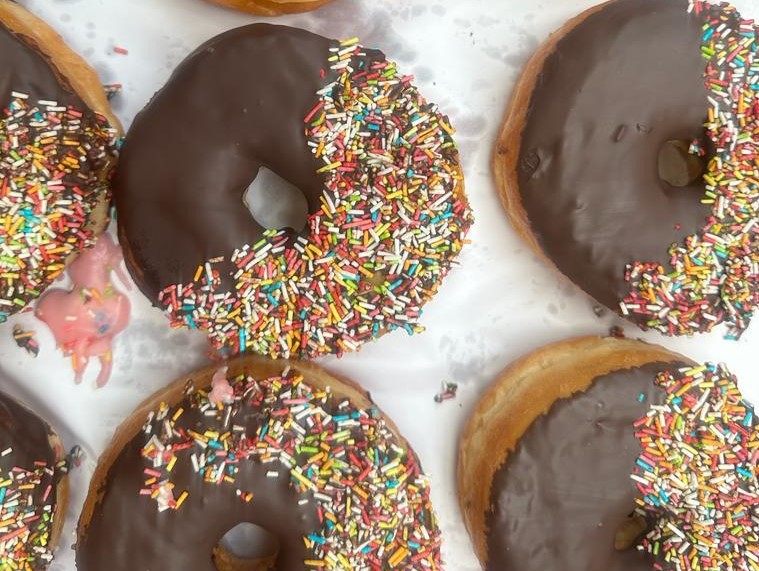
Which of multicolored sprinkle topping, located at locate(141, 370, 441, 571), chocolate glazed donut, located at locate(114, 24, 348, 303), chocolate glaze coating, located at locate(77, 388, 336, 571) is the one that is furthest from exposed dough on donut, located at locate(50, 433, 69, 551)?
chocolate glazed donut, located at locate(114, 24, 348, 303)

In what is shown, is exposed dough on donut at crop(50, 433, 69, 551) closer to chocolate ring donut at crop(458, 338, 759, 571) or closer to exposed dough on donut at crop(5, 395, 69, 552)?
exposed dough on donut at crop(5, 395, 69, 552)

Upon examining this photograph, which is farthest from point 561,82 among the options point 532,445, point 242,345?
point 242,345

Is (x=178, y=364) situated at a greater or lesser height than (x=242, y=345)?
lesser

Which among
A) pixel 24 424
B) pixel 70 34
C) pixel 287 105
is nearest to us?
A: pixel 287 105

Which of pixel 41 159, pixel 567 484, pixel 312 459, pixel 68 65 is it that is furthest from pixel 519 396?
pixel 68 65

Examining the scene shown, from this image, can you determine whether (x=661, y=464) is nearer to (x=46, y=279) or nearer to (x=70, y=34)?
(x=46, y=279)

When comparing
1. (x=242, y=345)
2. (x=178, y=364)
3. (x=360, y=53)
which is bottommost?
(x=178, y=364)

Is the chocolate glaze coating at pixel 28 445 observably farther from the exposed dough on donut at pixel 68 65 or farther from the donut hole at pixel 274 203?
the donut hole at pixel 274 203
